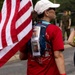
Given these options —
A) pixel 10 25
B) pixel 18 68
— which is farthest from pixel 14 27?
pixel 18 68

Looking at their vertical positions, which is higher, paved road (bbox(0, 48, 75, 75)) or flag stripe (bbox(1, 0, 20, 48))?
flag stripe (bbox(1, 0, 20, 48))

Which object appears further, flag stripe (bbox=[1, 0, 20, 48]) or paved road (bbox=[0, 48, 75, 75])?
paved road (bbox=[0, 48, 75, 75])

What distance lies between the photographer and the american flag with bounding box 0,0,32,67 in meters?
4.08

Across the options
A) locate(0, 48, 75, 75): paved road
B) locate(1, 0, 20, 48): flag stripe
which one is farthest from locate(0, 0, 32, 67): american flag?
locate(0, 48, 75, 75): paved road

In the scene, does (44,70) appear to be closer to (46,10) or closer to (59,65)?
(59,65)

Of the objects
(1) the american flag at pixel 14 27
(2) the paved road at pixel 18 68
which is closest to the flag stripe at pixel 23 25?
(1) the american flag at pixel 14 27

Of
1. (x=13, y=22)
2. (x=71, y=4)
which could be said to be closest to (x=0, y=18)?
(x=13, y=22)

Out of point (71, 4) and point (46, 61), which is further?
point (71, 4)

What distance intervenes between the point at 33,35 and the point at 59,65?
0.44 meters

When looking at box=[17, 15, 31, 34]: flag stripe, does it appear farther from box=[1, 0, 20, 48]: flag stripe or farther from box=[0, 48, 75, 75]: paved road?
box=[0, 48, 75, 75]: paved road

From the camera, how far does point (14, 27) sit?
4105 mm

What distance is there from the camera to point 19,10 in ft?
13.8

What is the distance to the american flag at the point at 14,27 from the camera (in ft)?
13.4

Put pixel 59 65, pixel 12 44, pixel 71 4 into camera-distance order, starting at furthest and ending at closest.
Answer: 1. pixel 71 4
2. pixel 59 65
3. pixel 12 44
